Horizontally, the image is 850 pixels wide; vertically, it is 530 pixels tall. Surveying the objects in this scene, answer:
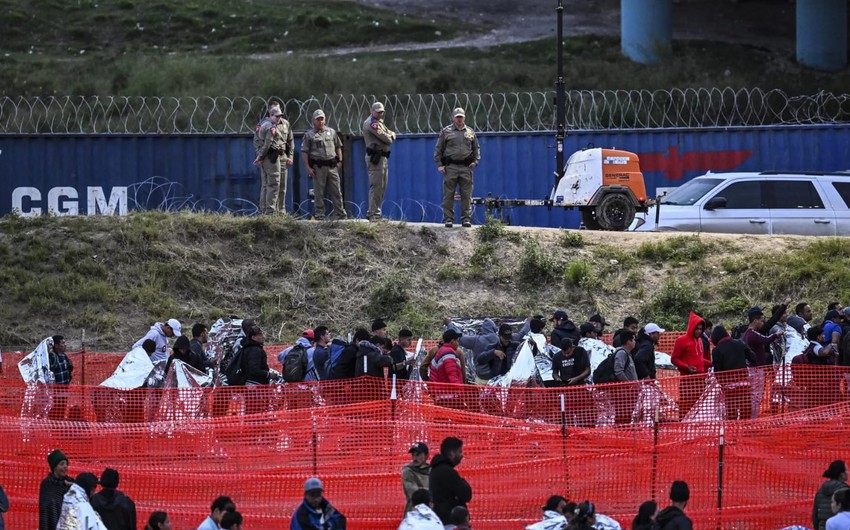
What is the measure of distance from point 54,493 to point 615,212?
43.0 ft

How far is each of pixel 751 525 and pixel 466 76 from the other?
1097 inches

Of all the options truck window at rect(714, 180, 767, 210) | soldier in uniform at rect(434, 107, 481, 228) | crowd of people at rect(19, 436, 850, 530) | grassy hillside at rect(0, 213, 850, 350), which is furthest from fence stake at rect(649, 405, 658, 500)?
truck window at rect(714, 180, 767, 210)

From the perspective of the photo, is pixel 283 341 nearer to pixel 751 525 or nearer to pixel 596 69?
pixel 751 525

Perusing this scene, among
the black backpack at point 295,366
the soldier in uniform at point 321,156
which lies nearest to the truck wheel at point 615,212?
the soldier in uniform at point 321,156

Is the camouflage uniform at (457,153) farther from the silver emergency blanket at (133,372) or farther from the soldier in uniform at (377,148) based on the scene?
the silver emergency blanket at (133,372)

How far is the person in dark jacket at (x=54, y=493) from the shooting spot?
35.5 ft

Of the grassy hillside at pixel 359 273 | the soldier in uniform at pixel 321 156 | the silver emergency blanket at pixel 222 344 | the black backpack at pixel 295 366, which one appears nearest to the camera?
the black backpack at pixel 295 366

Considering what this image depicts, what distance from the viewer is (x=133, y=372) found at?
14.8 m

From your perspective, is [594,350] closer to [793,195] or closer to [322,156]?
[322,156]

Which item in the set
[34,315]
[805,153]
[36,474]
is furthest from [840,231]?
[36,474]

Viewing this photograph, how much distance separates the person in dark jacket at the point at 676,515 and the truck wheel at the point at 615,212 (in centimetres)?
1223

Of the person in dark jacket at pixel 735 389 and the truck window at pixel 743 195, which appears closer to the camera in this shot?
the person in dark jacket at pixel 735 389

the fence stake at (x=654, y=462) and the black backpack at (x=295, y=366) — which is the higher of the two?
the black backpack at (x=295, y=366)

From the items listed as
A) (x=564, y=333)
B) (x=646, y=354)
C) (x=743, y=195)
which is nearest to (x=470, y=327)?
(x=564, y=333)
